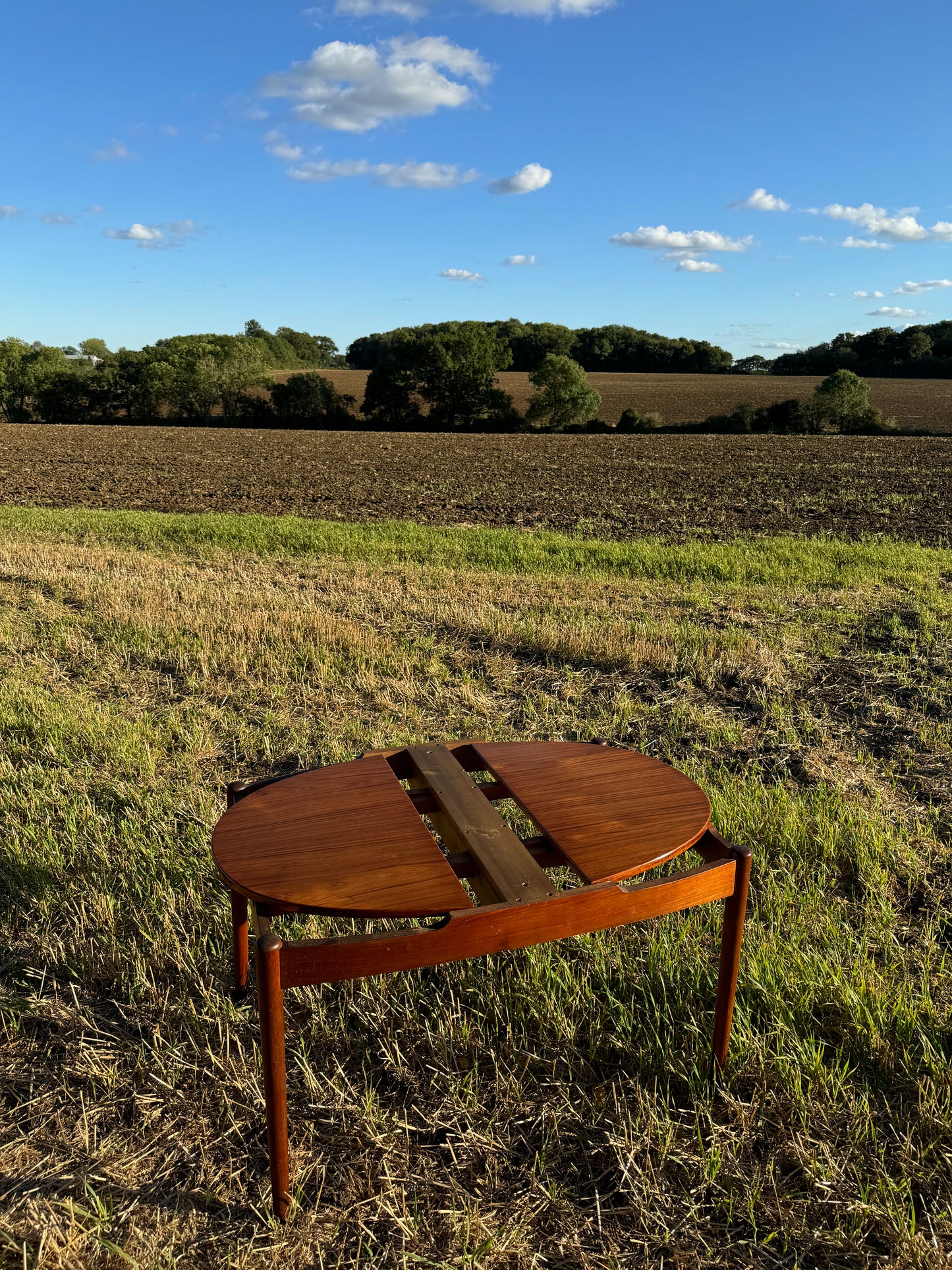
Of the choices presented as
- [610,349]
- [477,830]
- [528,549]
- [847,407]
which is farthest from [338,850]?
[610,349]

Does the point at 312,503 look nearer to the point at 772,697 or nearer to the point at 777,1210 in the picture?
the point at 772,697

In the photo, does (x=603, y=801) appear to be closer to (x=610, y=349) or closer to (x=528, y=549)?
(x=528, y=549)

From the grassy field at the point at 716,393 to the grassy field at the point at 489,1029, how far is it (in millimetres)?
48904

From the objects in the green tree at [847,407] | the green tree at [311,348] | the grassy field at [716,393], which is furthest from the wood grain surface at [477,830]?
the green tree at [311,348]

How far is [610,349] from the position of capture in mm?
101625

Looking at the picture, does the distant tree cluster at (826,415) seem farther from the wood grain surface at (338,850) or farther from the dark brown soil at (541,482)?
the wood grain surface at (338,850)

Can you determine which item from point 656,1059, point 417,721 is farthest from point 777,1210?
point 417,721

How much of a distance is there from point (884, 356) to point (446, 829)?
97.8 meters

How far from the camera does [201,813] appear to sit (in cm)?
384

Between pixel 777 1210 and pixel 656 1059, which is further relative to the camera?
pixel 656 1059

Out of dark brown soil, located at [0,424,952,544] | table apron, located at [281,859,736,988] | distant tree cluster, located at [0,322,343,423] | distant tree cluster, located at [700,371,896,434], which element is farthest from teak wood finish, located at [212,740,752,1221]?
distant tree cluster, located at [0,322,343,423]

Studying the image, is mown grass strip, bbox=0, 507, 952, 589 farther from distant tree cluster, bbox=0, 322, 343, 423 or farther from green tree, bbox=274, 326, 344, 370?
green tree, bbox=274, 326, 344, 370

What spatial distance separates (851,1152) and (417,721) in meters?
3.42

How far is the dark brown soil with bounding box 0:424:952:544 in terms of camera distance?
16422mm
